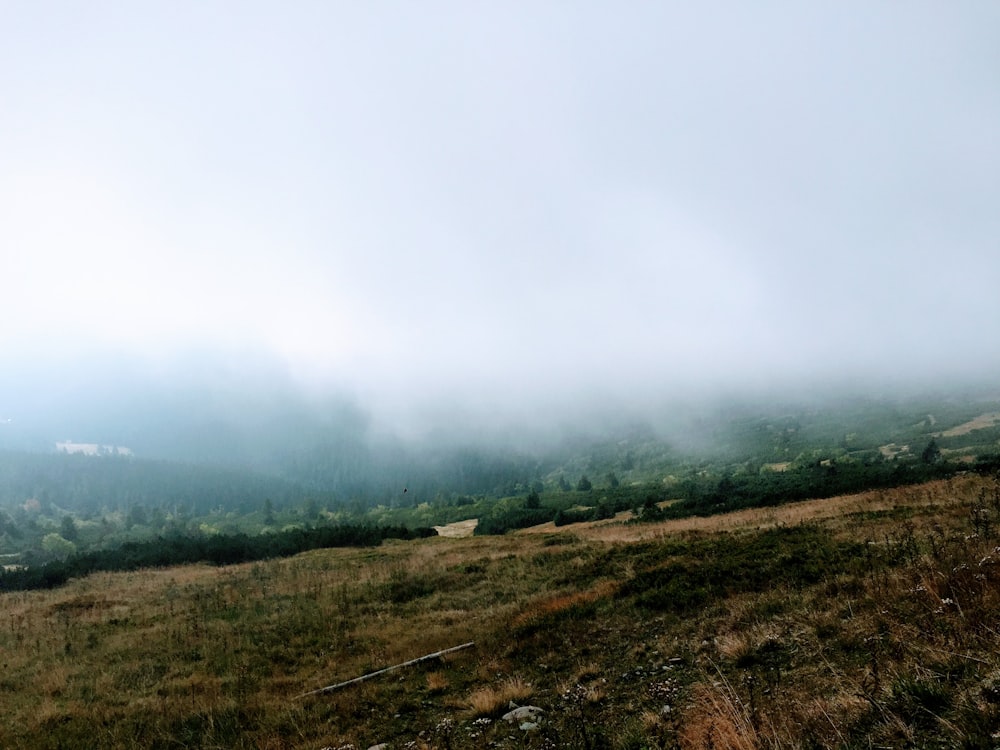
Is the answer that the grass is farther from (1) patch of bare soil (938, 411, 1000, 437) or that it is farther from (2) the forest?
(1) patch of bare soil (938, 411, 1000, 437)

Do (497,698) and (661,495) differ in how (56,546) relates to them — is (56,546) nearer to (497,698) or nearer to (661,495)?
(661,495)

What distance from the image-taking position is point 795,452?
129 metres

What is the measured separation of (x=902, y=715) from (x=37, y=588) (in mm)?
55446

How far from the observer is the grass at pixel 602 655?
551 centimetres

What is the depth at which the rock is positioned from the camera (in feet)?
26.9

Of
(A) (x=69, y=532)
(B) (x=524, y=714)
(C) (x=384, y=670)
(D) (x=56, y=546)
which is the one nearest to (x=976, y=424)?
(C) (x=384, y=670)

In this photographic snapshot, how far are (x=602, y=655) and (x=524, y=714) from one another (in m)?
2.78

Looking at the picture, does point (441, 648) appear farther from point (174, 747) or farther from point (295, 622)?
point (295, 622)

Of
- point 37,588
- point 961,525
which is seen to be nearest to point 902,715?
point 961,525

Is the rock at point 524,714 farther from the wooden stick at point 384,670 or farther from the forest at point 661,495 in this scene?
the forest at point 661,495

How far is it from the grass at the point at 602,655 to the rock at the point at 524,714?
27 centimetres

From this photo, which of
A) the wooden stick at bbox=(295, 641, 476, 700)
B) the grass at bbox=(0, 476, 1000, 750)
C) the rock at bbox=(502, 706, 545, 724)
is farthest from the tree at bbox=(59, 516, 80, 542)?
the rock at bbox=(502, 706, 545, 724)

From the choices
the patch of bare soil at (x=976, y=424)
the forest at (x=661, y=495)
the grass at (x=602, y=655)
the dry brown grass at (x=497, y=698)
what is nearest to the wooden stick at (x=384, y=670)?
the grass at (x=602, y=655)

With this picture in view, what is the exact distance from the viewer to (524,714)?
837 centimetres
